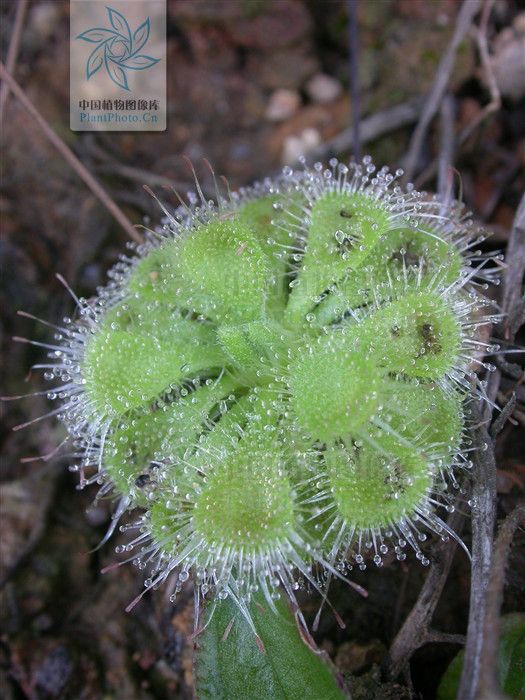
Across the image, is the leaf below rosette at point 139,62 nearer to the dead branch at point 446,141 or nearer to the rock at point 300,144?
the rock at point 300,144

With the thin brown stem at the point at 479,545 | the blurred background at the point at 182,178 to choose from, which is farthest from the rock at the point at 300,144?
the thin brown stem at the point at 479,545

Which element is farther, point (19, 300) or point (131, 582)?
point (19, 300)

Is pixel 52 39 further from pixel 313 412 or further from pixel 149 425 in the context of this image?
pixel 313 412

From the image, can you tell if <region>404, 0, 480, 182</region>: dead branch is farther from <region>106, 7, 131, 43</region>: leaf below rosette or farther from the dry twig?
the dry twig

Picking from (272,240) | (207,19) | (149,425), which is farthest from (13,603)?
(207,19)

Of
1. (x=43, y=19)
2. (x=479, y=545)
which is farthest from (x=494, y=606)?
(x=43, y=19)

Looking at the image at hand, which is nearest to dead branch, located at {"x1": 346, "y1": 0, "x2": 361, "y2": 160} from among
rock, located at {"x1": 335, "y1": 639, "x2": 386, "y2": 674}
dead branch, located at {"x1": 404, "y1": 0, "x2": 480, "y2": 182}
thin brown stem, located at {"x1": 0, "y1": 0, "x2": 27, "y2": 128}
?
dead branch, located at {"x1": 404, "y1": 0, "x2": 480, "y2": 182}
